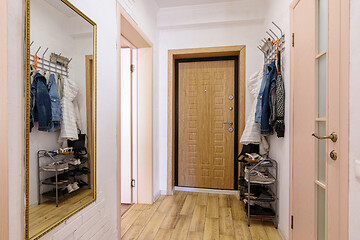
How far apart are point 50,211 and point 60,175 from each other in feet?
0.62

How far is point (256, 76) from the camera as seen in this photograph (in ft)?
8.27

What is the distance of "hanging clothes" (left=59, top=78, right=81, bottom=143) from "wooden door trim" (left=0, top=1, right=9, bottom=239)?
346 millimetres

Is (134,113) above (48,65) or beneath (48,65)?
beneath

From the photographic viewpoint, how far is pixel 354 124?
0.94 m

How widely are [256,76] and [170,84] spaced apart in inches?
47.1

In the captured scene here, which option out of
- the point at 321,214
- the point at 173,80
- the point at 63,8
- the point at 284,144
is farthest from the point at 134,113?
the point at 321,214

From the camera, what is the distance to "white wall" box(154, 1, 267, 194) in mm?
2707

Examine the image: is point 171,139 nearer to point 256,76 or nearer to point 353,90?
point 256,76

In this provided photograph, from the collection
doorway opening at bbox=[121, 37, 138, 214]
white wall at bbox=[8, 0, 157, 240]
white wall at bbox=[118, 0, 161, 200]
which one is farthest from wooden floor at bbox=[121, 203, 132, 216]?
white wall at bbox=[8, 0, 157, 240]

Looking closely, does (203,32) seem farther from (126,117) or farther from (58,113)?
(58,113)

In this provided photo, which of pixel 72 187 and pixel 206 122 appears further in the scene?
pixel 206 122

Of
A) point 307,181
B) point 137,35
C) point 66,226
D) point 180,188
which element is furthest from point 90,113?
point 180,188

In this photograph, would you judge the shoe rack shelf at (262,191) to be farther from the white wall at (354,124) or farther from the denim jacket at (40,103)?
the denim jacket at (40,103)

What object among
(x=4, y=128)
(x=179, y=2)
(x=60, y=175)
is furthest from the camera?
(x=179, y=2)
